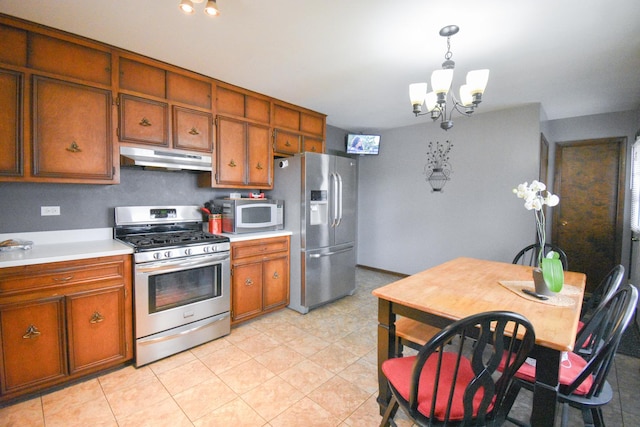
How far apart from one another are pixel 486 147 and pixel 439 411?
3.76 metres

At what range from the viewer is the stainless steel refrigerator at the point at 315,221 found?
11.2ft

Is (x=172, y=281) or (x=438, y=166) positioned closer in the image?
(x=172, y=281)

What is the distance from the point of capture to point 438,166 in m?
4.48

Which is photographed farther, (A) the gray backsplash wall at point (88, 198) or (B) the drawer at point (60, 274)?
(A) the gray backsplash wall at point (88, 198)

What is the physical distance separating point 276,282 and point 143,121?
6.90 ft

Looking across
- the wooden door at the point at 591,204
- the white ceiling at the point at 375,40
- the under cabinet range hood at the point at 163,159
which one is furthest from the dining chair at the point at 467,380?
the wooden door at the point at 591,204

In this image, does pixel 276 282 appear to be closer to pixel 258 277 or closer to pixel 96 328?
pixel 258 277

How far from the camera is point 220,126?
3117mm

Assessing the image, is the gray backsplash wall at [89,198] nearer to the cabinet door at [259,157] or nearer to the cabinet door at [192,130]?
the cabinet door at [192,130]

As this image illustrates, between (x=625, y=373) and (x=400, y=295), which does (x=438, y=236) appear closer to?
(x=625, y=373)

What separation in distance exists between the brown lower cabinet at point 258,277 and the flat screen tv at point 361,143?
231 centimetres

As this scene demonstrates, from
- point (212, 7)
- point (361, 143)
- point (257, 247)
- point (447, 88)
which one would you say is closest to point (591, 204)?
point (361, 143)

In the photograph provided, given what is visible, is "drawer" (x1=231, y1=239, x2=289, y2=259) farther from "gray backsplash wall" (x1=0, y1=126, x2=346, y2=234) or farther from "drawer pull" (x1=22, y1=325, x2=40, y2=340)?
"drawer pull" (x1=22, y1=325, x2=40, y2=340)

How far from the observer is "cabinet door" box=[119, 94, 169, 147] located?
2.50m
